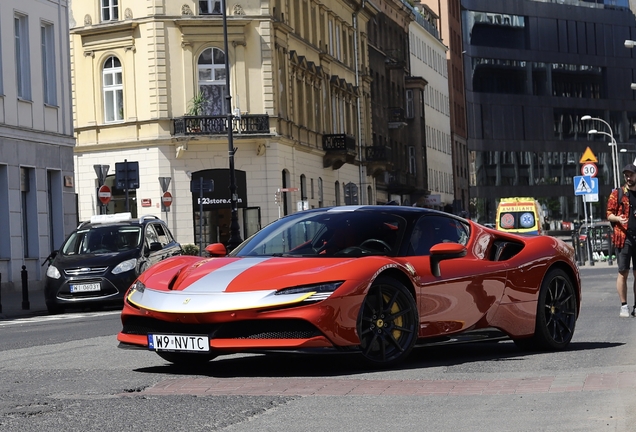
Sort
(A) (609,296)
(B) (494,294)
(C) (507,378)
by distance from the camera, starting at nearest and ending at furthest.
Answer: (C) (507,378), (B) (494,294), (A) (609,296)

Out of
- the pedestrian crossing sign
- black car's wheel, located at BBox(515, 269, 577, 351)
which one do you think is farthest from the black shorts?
the pedestrian crossing sign

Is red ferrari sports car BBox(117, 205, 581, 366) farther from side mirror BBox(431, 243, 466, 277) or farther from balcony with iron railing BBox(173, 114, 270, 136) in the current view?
balcony with iron railing BBox(173, 114, 270, 136)

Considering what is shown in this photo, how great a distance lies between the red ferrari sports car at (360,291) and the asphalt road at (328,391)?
0.86 ft

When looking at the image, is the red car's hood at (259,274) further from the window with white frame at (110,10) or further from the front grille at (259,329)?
the window with white frame at (110,10)

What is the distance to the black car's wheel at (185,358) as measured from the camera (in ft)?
36.7

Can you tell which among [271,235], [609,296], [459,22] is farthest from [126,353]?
[459,22]

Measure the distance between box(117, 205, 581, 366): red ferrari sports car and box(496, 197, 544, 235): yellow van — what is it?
44.4m

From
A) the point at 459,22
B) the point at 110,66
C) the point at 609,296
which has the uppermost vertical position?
the point at 459,22

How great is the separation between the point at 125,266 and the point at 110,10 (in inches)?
1331

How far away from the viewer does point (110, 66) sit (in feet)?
194

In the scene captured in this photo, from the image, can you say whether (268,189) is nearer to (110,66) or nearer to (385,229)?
(110,66)

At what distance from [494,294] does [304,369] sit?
1.82m

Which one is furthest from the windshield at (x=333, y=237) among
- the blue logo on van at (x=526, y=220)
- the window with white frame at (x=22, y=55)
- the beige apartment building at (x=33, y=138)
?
the blue logo on van at (x=526, y=220)

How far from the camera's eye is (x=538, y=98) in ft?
413
